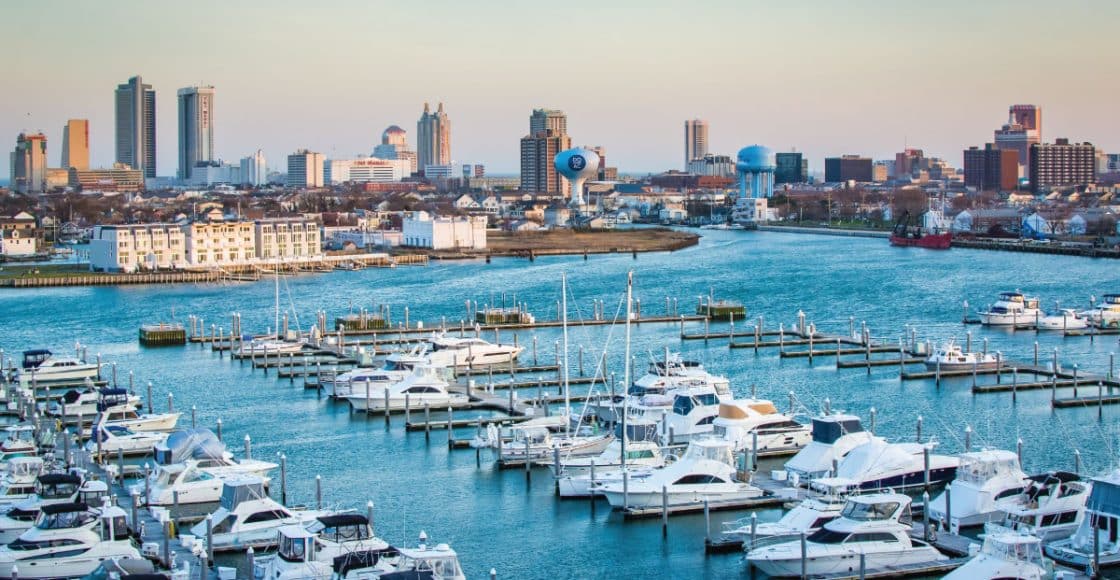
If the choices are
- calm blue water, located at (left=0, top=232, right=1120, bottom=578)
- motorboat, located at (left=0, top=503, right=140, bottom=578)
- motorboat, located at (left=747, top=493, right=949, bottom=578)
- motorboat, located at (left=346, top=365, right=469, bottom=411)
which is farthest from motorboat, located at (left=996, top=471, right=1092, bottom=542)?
motorboat, located at (left=346, top=365, right=469, bottom=411)

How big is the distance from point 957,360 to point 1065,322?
20.7 feet

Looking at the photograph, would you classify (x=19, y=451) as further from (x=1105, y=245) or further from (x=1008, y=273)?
(x=1105, y=245)

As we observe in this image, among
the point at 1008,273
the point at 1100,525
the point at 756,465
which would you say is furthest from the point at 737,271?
the point at 1100,525

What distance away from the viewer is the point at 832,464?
1405 cm

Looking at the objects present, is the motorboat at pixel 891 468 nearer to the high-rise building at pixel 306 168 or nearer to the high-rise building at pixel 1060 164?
the high-rise building at pixel 1060 164

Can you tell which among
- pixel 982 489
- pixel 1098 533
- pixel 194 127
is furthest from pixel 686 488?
pixel 194 127

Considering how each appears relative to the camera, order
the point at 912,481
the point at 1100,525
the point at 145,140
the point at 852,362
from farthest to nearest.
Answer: the point at 145,140 → the point at 852,362 → the point at 912,481 → the point at 1100,525

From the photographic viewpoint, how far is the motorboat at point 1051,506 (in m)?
12.1

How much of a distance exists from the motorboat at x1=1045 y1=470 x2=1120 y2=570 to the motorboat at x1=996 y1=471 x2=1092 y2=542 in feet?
1.44

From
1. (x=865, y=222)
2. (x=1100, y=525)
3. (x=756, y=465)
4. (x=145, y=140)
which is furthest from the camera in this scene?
(x=145, y=140)

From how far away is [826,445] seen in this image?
14617 mm

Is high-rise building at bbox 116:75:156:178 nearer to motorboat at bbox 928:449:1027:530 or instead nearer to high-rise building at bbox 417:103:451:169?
high-rise building at bbox 417:103:451:169

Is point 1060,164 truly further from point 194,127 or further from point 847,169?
Result: point 194,127

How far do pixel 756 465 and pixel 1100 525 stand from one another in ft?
13.3
